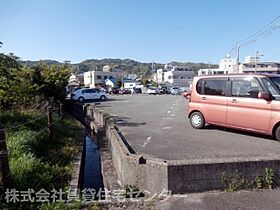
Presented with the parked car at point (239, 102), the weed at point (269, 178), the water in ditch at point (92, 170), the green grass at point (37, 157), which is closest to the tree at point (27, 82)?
the green grass at point (37, 157)

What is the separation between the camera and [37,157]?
6414mm

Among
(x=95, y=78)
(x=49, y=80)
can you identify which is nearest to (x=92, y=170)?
(x=49, y=80)

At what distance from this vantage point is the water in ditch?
23.5 ft

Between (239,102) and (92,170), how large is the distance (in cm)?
480

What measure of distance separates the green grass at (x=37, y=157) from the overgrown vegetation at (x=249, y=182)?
8.71ft

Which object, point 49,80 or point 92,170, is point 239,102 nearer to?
point 92,170

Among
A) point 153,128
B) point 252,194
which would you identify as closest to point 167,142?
point 153,128

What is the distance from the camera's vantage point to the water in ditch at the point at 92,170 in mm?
7156

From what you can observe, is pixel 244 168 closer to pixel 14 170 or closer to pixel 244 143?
pixel 244 143

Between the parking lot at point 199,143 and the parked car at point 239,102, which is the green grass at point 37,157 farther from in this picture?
the parked car at point 239,102

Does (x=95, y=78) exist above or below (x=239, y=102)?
above

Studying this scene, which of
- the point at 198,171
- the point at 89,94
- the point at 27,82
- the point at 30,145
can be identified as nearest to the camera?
the point at 198,171

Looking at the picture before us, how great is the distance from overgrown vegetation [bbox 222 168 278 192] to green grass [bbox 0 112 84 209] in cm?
266

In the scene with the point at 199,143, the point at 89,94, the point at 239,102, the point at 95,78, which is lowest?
the point at 199,143
